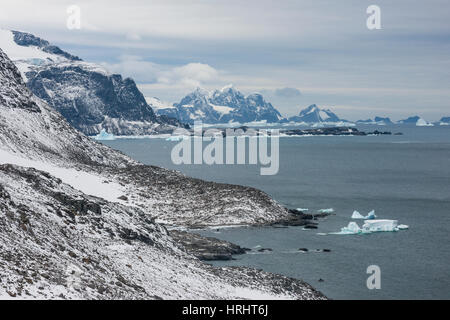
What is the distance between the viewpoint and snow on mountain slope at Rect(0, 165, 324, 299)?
30.6 meters

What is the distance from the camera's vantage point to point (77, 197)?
154ft

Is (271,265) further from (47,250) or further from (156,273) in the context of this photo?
(47,250)

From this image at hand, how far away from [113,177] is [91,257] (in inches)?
2262

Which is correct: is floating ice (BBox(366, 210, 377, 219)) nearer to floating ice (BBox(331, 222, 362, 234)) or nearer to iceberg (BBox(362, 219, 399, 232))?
iceberg (BBox(362, 219, 399, 232))

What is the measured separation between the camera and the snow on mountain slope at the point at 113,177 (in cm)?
8181

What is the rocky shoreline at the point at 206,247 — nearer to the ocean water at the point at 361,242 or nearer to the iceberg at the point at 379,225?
the ocean water at the point at 361,242

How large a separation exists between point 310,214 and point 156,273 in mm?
53004

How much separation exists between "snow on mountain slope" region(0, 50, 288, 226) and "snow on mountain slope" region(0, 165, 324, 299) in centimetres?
2965

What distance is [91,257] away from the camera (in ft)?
121

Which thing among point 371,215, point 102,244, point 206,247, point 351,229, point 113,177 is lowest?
point 371,215

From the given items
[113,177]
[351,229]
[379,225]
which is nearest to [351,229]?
[351,229]

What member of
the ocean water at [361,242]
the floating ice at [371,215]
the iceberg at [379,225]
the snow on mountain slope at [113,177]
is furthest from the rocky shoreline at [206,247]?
the floating ice at [371,215]

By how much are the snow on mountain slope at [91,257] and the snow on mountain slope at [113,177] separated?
29652 mm

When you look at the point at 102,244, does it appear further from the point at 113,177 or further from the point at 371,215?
the point at 371,215
